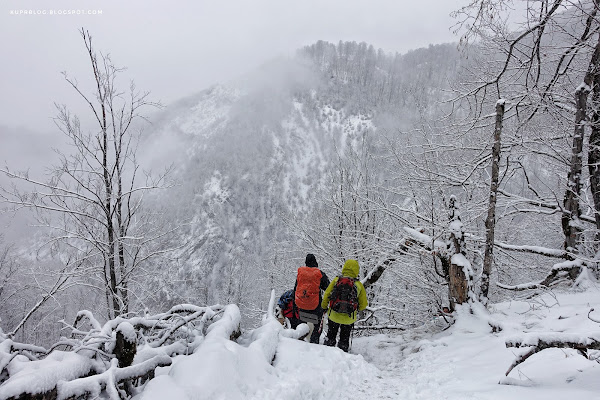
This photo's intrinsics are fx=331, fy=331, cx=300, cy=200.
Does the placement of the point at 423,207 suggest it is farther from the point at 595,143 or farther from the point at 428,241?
the point at 595,143

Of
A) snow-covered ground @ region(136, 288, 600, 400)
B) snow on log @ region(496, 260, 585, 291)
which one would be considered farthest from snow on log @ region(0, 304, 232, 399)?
snow on log @ region(496, 260, 585, 291)

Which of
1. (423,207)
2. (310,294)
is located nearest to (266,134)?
(423,207)

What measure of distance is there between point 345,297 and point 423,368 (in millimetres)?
1590

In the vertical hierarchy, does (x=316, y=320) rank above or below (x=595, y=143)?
below

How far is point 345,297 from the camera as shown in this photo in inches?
228

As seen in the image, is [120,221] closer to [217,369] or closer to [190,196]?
[217,369]

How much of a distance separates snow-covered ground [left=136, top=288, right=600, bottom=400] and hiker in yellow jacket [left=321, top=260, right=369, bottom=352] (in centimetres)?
96

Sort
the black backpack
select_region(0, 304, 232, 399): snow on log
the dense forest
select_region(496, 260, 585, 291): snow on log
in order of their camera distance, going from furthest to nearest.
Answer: select_region(496, 260, 585, 291): snow on log → the black backpack → the dense forest → select_region(0, 304, 232, 399): snow on log

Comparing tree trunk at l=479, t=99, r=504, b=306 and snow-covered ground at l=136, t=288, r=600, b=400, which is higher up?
tree trunk at l=479, t=99, r=504, b=306

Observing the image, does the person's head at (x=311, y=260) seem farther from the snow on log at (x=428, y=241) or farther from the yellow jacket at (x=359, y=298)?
the snow on log at (x=428, y=241)

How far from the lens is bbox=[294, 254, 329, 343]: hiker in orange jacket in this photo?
19.8 feet

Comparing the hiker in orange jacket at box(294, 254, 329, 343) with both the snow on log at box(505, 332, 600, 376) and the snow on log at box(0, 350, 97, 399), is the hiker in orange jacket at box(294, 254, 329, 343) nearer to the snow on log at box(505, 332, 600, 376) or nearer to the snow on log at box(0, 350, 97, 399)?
the snow on log at box(505, 332, 600, 376)

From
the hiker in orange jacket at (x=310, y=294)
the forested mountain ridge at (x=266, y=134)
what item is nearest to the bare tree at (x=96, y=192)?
the hiker in orange jacket at (x=310, y=294)

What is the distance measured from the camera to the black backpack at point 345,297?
19.0 feet
